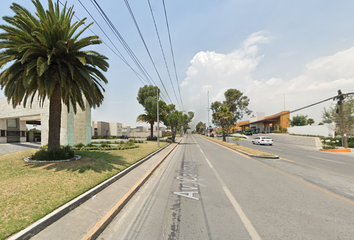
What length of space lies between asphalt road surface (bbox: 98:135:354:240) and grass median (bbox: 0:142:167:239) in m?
1.75

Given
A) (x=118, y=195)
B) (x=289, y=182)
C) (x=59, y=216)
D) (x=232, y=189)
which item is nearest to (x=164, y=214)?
(x=118, y=195)

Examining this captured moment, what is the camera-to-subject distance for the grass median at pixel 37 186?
3736 millimetres

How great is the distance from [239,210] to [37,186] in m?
6.18

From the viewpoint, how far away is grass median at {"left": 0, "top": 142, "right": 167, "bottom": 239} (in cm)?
374

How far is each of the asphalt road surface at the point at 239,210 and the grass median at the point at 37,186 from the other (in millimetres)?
1748

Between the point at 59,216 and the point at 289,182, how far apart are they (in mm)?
7834

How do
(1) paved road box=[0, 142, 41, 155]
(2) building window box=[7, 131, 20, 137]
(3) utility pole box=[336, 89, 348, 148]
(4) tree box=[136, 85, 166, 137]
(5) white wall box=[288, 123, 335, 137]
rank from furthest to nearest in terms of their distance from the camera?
(4) tree box=[136, 85, 166, 137] → (5) white wall box=[288, 123, 335, 137] → (2) building window box=[7, 131, 20, 137] → (3) utility pole box=[336, 89, 348, 148] → (1) paved road box=[0, 142, 41, 155]

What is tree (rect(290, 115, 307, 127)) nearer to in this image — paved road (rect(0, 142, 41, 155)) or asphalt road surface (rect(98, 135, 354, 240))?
asphalt road surface (rect(98, 135, 354, 240))

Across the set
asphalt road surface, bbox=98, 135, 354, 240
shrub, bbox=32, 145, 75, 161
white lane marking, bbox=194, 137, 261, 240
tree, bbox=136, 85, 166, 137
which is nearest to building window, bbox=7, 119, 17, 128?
tree, bbox=136, 85, 166, 137

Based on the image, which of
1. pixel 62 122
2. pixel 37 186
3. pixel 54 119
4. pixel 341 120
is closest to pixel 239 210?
pixel 37 186

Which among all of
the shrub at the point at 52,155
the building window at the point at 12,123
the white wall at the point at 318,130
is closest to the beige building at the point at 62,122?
the building window at the point at 12,123

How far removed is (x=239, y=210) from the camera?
4371mm

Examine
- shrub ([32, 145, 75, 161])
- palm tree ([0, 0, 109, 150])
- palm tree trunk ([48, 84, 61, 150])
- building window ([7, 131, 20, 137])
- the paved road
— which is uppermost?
palm tree ([0, 0, 109, 150])

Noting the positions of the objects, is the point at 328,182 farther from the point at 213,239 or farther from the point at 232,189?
the point at 213,239
